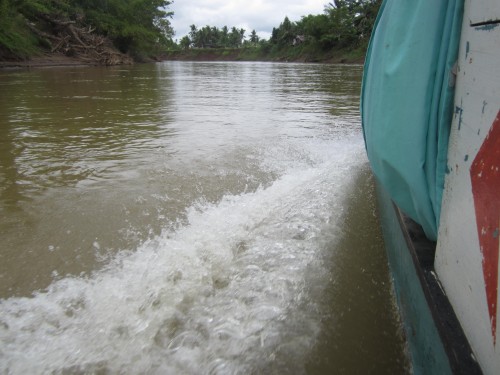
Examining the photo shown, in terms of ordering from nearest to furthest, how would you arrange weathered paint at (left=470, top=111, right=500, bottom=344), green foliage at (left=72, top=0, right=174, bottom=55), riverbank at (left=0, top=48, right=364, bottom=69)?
weathered paint at (left=470, top=111, right=500, bottom=344) → riverbank at (left=0, top=48, right=364, bottom=69) → green foliage at (left=72, top=0, right=174, bottom=55)

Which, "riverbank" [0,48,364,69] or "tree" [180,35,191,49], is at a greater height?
"tree" [180,35,191,49]

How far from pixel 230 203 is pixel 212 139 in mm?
2163

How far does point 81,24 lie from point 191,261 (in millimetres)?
37467

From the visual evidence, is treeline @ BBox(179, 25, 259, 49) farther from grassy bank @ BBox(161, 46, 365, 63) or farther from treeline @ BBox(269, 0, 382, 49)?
treeline @ BBox(269, 0, 382, 49)

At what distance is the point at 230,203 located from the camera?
2.98 metres

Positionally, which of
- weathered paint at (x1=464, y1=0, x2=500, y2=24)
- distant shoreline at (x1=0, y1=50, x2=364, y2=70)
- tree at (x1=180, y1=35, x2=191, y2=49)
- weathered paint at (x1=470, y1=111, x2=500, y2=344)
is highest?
tree at (x1=180, y1=35, x2=191, y2=49)

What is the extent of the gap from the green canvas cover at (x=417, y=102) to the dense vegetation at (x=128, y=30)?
25.4m

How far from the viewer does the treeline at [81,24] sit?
22.8m

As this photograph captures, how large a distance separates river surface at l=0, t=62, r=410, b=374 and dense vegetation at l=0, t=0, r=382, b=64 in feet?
75.1

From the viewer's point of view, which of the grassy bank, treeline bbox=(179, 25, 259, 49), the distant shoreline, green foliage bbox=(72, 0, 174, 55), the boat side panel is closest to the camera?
the boat side panel

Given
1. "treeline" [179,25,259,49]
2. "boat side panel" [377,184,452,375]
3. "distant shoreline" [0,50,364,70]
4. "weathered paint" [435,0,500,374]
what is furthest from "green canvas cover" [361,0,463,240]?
"treeline" [179,25,259,49]

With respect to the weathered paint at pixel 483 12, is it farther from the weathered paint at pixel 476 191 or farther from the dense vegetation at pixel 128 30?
the dense vegetation at pixel 128 30

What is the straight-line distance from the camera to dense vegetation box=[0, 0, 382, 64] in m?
25.4

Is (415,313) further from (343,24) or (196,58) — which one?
(196,58)
